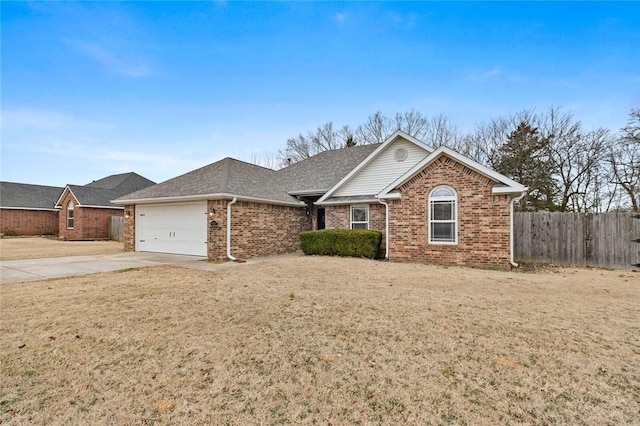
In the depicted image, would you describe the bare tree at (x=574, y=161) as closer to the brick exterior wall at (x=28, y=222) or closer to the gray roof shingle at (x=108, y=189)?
the gray roof shingle at (x=108, y=189)

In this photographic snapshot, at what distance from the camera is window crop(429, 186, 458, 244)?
1123cm

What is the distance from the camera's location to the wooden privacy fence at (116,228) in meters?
23.2

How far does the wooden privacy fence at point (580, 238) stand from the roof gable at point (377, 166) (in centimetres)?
468

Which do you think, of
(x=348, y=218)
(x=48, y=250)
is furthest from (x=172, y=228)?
(x=348, y=218)

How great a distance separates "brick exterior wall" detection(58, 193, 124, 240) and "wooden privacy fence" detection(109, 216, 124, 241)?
1.95ft

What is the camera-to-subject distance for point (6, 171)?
1168 inches

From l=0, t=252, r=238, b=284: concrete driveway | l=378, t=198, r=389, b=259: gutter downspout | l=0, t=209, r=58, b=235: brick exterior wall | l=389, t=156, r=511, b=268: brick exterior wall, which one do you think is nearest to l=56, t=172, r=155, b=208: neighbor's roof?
l=0, t=209, r=58, b=235: brick exterior wall

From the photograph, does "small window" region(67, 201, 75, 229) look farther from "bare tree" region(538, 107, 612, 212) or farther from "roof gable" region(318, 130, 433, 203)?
"bare tree" region(538, 107, 612, 212)

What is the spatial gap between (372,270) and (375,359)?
20.2 feet

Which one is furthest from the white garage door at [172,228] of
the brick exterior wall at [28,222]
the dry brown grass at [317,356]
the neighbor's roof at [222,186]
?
the brick exterior wall at [28,222]

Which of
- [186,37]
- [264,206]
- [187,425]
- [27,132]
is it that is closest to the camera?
[187,425]

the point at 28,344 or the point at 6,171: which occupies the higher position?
the point at 6,171

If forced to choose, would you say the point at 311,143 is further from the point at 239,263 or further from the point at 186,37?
the point at 239,263

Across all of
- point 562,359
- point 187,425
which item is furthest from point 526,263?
point 187,425
